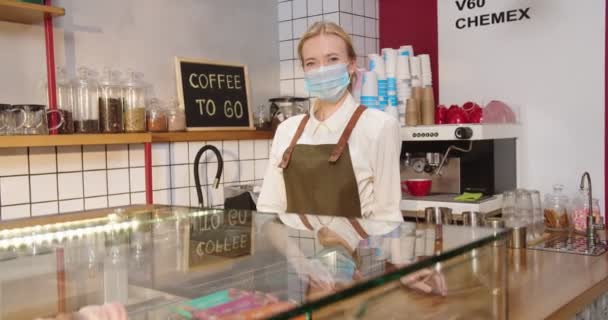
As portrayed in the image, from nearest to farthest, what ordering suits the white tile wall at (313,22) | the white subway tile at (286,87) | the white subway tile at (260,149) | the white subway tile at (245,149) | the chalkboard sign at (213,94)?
the chalkboard sign at (213,94), the white subway tile at (245,149), the white subway tile at (260,149), the white tile wall at (313,22), the white subway tile at (286,87)

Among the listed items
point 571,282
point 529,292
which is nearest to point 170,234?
point 529,292

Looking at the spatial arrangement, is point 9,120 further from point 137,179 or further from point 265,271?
point 265,271

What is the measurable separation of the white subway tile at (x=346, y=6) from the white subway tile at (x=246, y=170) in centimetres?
109

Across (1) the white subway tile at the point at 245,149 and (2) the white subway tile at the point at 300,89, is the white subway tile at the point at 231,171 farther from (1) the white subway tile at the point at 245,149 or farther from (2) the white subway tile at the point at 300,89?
(2) the white subway tile at the point at 300,89

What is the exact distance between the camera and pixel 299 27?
387cm

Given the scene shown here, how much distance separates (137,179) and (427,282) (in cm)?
219

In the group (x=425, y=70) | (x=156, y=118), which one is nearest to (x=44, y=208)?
(x=156, y=118)

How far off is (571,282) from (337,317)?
1172 millimetres

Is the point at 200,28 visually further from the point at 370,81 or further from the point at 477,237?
the point at 477,237

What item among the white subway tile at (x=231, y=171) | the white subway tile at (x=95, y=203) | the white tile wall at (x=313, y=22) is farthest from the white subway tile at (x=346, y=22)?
the white subway tile at (x=95, y=203)

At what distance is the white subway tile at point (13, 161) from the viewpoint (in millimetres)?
2461

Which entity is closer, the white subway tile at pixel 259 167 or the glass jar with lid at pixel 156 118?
the glass jar with lid at pixel 156 118

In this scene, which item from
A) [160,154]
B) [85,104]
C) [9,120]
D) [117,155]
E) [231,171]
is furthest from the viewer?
[231,171]

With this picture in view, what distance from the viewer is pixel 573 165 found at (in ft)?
10.5
